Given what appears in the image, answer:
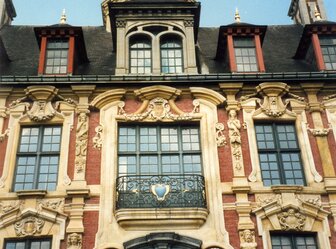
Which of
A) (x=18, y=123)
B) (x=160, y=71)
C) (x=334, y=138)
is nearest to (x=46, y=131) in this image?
(x=18, y=123)

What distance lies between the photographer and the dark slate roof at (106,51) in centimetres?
1794

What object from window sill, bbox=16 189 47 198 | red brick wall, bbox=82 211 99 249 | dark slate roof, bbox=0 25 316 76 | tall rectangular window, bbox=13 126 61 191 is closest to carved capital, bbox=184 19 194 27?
dark slate roof, bbox=0 25 316 76

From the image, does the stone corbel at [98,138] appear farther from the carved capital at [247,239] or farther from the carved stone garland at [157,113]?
the carved capital at [247,239]

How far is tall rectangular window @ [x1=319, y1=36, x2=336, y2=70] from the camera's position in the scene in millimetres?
17281

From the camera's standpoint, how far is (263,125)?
15961 millimetres

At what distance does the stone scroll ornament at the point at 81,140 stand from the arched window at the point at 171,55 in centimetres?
320

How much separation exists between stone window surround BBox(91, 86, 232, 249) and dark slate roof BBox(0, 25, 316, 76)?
6.42 ft

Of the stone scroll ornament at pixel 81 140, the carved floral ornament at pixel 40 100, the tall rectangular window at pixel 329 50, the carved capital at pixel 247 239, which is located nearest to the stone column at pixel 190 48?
the stone scroll ornament at pixel 81 140

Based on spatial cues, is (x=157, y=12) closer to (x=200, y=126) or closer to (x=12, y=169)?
(x=200, y=126)

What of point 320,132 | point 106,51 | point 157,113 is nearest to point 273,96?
point 320,132

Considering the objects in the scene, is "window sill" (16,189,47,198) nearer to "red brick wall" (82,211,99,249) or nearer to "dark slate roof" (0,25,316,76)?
"red brick wall" (82,211,99,249)

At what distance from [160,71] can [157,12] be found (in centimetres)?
236

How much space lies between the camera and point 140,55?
17469 mm

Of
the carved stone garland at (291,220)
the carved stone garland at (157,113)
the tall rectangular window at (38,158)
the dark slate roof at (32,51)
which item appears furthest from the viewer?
the dark slate roof at (32,51)
